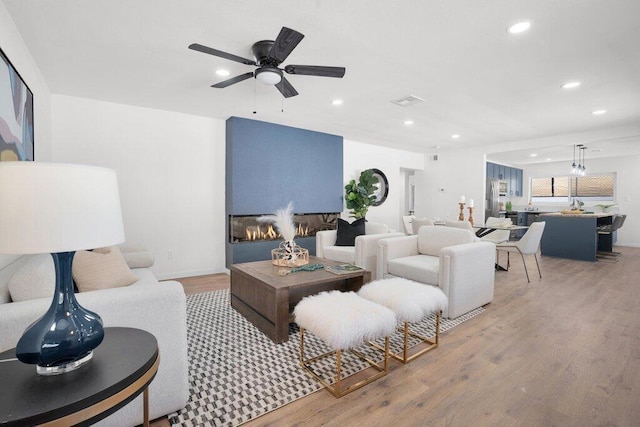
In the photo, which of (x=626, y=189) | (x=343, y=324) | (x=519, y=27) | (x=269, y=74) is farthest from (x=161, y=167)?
(x=626, y=189)

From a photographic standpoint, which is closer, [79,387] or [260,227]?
[79,387]

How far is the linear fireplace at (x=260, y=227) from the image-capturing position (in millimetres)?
4684

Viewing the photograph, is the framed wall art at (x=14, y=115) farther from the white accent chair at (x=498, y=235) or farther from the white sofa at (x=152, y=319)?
the white accent chair at (x=498, y=235)

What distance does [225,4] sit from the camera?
1993mm

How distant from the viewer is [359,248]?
3.66 meters

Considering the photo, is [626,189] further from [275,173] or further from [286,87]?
[286,87]

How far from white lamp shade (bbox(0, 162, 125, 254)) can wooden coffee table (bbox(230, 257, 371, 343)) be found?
60.8 inches

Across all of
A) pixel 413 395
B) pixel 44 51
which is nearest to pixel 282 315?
pixel 413 395

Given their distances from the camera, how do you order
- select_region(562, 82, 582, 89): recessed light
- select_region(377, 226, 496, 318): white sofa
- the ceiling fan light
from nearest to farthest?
1. the ceiling fan light
2. select_region(377, 226, 496, 318): white sofa
3. select_region(562, 82, 582, 89): recessed light

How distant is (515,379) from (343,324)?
4.01ft

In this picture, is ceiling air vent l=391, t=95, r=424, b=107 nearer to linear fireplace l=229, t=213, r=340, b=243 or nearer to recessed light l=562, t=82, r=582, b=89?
recessed light l=562, t=82, r=582, b=89

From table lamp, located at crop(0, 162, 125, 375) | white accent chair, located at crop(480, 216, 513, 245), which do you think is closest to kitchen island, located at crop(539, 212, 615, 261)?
white accent chair, located at crop(480, 216, 513, 245)

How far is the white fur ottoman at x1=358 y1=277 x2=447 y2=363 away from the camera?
2010 mm

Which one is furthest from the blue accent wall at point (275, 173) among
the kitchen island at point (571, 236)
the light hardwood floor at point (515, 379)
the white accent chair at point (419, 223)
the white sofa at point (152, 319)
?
the kitchen island at point (571, 236)
